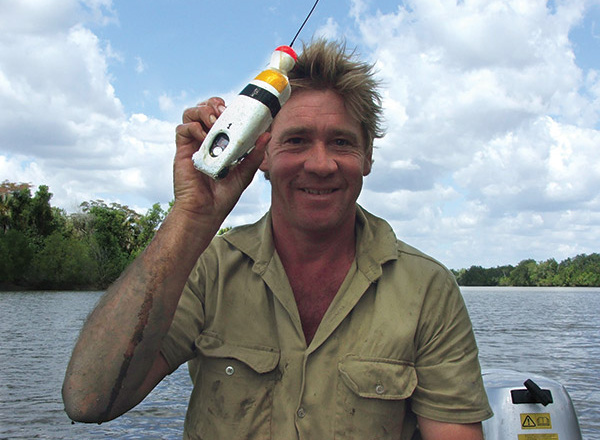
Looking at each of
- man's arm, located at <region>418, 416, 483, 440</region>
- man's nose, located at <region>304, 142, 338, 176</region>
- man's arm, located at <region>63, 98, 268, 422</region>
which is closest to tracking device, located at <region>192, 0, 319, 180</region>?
man's arm, located at <region>63, 98, 268, 422</region>

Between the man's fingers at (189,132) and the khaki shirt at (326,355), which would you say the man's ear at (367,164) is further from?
the man's fingers at (189,132)

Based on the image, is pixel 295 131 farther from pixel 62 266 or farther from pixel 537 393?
pixel 62 266

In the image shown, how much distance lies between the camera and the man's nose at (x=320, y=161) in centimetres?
249

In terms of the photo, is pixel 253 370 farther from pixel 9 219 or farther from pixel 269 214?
pixel 9 219

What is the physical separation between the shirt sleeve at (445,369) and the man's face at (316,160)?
1.82 feet

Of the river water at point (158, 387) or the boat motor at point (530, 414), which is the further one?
the river water at point (158, 387)

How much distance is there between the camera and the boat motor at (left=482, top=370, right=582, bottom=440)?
3.56 m

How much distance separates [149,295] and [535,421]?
261cm

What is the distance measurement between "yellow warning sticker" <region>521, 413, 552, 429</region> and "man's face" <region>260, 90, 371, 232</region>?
74.5 inches

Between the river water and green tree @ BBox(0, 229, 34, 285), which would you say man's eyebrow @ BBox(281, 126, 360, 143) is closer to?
the river water

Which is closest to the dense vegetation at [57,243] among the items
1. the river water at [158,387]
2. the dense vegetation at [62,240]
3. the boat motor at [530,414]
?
the dense vegetation at [62,240]

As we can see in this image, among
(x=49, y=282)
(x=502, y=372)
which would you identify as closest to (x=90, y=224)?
(x=49, y=282)

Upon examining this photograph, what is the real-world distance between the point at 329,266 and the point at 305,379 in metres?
0.55

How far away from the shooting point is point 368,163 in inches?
111
